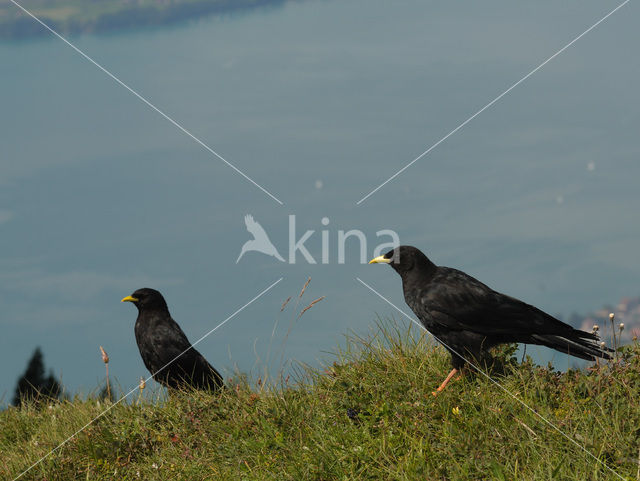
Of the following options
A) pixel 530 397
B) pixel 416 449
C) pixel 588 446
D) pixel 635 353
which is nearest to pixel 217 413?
pixel 416 449

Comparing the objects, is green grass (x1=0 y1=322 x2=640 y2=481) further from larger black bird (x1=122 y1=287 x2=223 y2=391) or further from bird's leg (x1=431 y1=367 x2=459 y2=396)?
larger black bird (x1=122 y1=287 x2=223 y2=391)

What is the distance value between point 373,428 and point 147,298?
3.68 metres

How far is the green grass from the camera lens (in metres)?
6.02

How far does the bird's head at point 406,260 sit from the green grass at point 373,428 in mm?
745

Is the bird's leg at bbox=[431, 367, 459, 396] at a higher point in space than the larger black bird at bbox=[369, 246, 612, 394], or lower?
lower

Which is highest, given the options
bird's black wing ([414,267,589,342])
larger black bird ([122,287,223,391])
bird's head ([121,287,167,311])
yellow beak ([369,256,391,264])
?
yellow beak ([369,256,391,264])

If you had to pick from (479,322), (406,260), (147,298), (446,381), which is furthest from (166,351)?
(479,322)

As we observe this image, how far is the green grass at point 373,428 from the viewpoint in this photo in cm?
602

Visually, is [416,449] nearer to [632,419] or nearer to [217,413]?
[632,419]

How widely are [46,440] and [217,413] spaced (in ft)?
6.56

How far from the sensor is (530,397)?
6.71m

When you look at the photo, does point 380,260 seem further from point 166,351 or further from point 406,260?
point 166,351

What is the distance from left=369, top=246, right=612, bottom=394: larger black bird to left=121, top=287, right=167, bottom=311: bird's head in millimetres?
3349

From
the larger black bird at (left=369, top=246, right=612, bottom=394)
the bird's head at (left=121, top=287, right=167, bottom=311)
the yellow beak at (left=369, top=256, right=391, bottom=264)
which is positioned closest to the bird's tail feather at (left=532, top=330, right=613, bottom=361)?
the larger black bird at (left=369, top=246, right=612, bottom=394)
